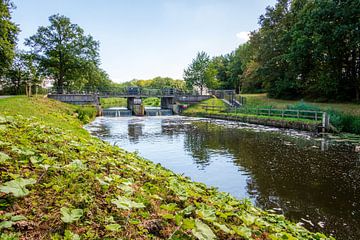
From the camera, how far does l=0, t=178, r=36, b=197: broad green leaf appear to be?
7.35ft

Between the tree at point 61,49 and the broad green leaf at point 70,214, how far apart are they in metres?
36.3

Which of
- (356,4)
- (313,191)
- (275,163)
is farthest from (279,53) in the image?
(313,191)

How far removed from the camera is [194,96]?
4044cm

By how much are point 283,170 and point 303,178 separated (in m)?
0.90

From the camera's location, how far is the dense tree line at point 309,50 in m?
23.1

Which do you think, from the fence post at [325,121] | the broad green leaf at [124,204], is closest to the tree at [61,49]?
the fence post at [325,121]

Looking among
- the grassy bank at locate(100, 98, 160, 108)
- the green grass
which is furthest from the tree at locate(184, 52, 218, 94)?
the green grass

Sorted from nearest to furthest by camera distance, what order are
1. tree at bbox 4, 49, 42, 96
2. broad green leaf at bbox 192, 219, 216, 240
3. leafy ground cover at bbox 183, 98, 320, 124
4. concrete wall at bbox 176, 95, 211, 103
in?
broad green leaf at bbox 192, 219, 216, 240
leafy ground cover at bbox 183, 98, 320, 124
tree at bbox 4, 49, 42, 96
concrete wall at bbox 176, 95, 211, 103

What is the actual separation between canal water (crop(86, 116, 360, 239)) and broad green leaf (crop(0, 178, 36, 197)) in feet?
16.2

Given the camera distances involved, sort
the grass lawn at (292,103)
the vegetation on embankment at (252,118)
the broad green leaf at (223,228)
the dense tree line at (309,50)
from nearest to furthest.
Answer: the broad green leaf at (223,228), the vegetation on embankment at (252,118), the grass lawn at (292,103), the dense tree line at (309,50)

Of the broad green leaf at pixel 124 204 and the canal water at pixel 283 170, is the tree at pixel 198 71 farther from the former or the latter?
the broad green leaf at pixel 124 204

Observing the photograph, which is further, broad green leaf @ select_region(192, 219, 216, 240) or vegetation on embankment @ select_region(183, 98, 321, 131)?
vegetation on embankment @ select_region(183, 98, 321, 131)

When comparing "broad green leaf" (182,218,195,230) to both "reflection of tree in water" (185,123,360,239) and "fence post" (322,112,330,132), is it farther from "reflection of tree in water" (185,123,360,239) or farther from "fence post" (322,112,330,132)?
"fence post" (322,112,330,132)

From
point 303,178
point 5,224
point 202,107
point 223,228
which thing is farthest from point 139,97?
point 5,224
